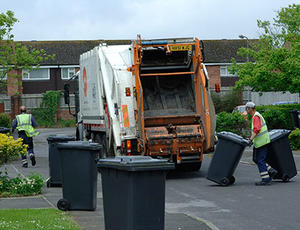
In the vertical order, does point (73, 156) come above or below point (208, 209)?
above

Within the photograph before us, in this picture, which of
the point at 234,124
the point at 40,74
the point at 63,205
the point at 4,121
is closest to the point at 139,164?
the point at 63,205

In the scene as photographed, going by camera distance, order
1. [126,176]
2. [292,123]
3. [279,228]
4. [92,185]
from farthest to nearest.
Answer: [292,123]
[92,185]
[279,228]
[126,176]

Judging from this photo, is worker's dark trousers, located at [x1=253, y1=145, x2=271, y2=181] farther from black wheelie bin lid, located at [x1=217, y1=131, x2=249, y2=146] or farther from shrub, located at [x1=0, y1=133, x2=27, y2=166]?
shrub, located at [x1=0, y1=133, x2=27, y2=166]

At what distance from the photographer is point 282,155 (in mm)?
12609

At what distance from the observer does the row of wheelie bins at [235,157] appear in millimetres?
12328

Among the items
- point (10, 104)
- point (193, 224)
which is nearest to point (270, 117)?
point (193, 224)

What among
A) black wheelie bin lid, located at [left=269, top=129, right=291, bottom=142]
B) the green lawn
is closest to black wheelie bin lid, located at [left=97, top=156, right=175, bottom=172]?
the green lawn

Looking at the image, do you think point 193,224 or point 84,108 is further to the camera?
point 84,108

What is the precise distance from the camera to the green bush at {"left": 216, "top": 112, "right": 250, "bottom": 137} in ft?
74.1

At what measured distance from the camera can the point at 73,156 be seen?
9555 millimetres

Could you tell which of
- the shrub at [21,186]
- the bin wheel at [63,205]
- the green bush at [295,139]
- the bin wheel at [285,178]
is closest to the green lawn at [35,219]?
the bin wheel at [63,205]

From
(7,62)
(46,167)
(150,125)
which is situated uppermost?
(7,62)

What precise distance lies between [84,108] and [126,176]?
11647 millimetres

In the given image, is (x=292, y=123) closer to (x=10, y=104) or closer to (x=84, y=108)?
(x=84, y=108)
